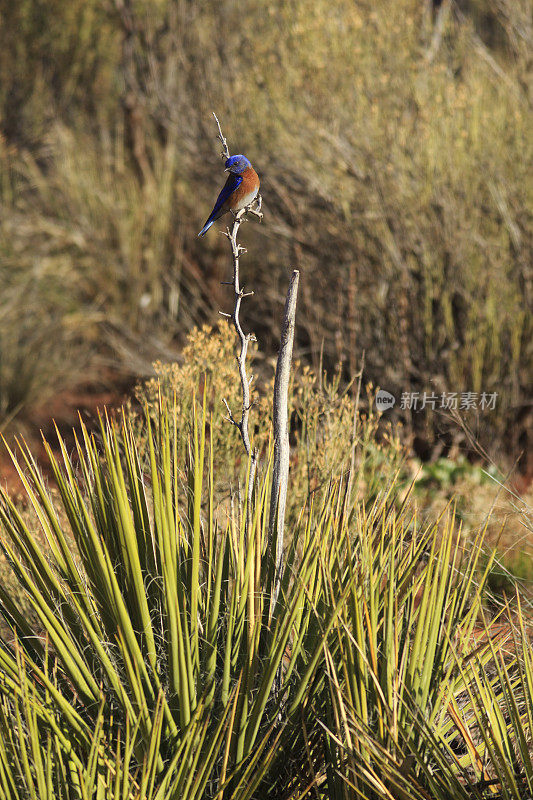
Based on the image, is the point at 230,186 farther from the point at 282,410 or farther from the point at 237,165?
the point at 282,410

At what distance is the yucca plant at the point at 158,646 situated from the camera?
1535 millimetres

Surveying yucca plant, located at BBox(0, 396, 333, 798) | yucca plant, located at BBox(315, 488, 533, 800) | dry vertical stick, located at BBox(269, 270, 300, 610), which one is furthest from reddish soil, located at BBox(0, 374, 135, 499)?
yucca plant, located at BBox(315, 488, 533, 800)

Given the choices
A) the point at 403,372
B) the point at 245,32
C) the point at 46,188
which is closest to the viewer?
the point at 403,372

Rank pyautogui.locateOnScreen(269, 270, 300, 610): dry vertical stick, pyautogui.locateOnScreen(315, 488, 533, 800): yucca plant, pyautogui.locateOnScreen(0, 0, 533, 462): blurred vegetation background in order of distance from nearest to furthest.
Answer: pyautogui.locateOnScreen(315, 488, 533, 800): yucca plant, pyautogui.locateOnScreen(269, 270, 300, 610): dry vertical stick, pyautogui.locateOnScreen(0, 0, 533, 462): blurred vegetation background

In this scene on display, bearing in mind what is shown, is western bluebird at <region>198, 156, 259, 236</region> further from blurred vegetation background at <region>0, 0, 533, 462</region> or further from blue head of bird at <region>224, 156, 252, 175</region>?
blurred vegetation background at <region>0, 0, 533, 462</region>

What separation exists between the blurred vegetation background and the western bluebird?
2.12m

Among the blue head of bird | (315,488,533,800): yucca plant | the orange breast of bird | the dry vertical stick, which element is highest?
the blue head of bird

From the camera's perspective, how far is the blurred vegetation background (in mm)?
5039

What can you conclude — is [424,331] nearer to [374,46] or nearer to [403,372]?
[403,372]

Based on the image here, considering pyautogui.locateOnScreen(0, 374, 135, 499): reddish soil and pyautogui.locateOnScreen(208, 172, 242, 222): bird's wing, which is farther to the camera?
pyautogui.locateOnScreen(0, 374, 135, 499): reddish soil

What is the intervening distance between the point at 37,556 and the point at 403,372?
3.69 metres

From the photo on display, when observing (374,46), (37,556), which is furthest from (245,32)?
(37,556)

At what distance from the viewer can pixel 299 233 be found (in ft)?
18.0

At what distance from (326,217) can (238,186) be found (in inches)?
142
